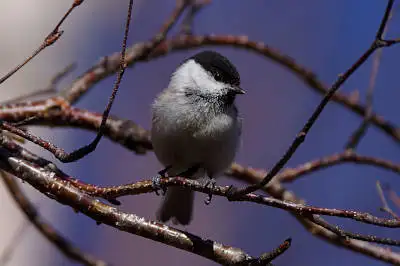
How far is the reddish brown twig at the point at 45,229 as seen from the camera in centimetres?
245

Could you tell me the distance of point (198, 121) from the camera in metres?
2.46

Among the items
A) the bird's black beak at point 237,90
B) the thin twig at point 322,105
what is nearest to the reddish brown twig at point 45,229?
the bird's black beak at point 237,90

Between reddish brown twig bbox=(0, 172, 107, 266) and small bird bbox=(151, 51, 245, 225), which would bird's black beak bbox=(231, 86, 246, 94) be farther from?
reddish brown twig bbox=(0, 172, 107, 266)

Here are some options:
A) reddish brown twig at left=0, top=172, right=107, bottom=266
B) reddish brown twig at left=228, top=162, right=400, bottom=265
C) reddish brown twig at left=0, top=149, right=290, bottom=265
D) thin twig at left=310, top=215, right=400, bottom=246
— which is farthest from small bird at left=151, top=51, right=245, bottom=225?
thin twig at left=310, top=215, right=400, bottom=246

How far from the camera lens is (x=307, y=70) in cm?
308

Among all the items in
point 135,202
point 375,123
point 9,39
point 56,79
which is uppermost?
point 375,123

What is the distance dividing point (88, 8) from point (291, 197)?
4245 mm

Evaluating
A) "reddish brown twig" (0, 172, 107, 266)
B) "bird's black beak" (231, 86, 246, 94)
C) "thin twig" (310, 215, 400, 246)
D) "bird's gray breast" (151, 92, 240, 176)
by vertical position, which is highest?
"bird's black beak" (231, 86, 246, 94)

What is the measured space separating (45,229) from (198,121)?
0.82 m

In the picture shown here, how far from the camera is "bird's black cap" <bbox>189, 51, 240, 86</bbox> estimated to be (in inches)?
107

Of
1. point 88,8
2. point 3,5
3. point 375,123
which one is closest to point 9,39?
point 3,5

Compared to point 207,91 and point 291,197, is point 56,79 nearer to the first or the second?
point 207,91

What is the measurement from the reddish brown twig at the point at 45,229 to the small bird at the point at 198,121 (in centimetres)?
54

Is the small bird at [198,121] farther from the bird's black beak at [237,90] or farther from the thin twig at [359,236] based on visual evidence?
the thin twig at [359,236]
